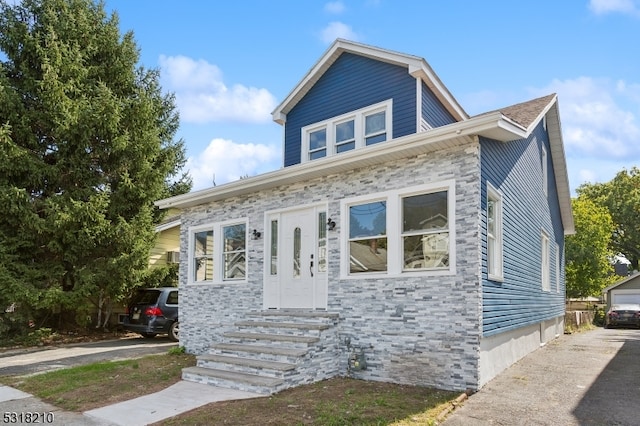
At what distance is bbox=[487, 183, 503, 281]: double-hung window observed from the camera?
805 cm

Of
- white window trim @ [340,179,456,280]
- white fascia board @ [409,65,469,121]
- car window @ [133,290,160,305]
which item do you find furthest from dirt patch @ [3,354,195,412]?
white fascia board @ [409,65,469,121]

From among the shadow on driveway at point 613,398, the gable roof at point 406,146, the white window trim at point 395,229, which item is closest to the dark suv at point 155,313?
the gable roof at point 406,146

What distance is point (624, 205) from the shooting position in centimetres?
3941

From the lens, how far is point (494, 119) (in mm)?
6871

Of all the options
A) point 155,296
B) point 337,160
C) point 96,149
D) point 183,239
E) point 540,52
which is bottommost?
point 155,296

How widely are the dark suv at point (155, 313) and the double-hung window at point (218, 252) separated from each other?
2.35m

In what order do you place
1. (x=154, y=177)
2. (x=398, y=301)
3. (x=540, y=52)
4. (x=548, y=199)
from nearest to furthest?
(x=398, y=301) < (x=540, y=52) < (x=548, y=199) < (x=154, y=177)

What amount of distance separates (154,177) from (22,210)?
3.91 metres

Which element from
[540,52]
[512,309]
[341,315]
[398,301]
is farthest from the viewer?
[540,52]

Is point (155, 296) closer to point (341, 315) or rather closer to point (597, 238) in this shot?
point (341, 315)

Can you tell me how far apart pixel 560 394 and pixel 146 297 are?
1076cm

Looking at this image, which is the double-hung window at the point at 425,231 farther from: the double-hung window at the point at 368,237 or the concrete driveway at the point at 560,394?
the concrete driveway at the point at 560,394

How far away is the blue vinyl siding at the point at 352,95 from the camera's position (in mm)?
10805

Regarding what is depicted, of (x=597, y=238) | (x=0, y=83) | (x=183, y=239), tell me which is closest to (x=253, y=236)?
(x=183, y=239)
